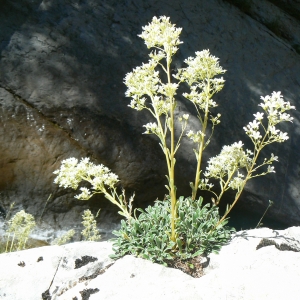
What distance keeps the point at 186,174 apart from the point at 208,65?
2.45 m

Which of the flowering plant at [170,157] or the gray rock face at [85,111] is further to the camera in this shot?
the gray rock face at [85,111]

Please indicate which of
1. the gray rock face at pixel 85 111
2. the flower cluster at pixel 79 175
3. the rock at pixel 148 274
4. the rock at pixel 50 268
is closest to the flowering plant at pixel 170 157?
the flower cluster at pixel 79 175

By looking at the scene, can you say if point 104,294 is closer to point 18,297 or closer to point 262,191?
point 18,297

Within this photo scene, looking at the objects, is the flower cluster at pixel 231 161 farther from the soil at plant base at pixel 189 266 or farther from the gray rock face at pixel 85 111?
the gray rock face at pixel 85 111

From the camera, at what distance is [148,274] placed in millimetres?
2920

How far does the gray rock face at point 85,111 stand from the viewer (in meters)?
4.96

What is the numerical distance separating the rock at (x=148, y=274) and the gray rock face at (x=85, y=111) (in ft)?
Result: 5.73

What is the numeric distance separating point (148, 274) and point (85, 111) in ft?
8.62

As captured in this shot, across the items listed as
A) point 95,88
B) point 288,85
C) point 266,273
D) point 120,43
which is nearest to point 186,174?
point 95,88

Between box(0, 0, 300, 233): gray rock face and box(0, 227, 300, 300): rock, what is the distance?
1.75m

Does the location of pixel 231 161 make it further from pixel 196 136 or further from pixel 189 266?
pixel 189 266

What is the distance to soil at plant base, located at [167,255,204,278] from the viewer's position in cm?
300

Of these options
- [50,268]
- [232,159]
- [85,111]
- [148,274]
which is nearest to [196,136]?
[232,159]

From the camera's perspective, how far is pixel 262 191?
5.63m
